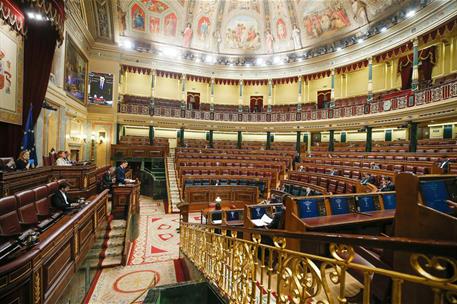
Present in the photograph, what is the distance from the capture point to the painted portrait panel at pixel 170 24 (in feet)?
56.7

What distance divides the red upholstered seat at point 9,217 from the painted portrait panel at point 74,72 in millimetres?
9355

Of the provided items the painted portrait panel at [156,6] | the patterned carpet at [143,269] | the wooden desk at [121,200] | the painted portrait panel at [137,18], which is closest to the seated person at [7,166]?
the wooden desk at [121,200]

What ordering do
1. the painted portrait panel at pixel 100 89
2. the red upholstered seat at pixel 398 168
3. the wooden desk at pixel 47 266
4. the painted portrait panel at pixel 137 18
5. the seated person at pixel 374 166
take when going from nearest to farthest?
the wooden desk at pixel 47 266, the red upholstered seat at pixel 398 168, the seated person at pixel 374 166, the painted portrait panel at pixel 100 89, the painted portrait panel at pixel 137 18

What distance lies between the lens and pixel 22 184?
482 centimetres

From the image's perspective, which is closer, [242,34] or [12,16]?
[12,16]

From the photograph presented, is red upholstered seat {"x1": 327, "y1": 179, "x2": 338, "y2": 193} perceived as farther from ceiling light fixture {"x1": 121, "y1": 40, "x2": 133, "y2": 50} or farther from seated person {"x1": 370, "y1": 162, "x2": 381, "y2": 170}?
ceiling light fixture {"x1": 121, "y1": 40, "x2": 133, "y2": 50}

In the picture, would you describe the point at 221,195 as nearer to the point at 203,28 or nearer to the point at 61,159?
the point at 61,159

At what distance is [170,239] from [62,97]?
7.79 metres

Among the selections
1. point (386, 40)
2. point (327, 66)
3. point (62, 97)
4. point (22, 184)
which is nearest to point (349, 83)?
point (327, 66)

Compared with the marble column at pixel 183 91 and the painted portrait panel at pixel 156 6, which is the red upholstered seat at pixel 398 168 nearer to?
the marble column at pixel 183 91

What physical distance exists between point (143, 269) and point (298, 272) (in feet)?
15.8

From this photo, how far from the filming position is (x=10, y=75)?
609 centimetres

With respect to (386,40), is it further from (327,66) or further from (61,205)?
(61,205)

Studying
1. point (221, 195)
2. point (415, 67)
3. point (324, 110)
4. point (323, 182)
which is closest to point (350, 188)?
point (323, 182)
